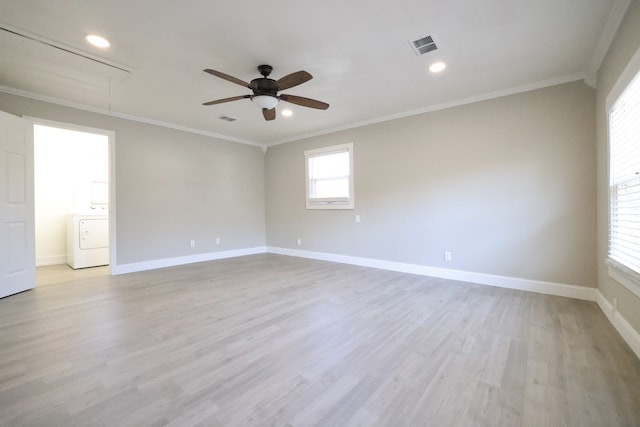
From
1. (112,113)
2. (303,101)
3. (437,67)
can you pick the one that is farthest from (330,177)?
(112,113)

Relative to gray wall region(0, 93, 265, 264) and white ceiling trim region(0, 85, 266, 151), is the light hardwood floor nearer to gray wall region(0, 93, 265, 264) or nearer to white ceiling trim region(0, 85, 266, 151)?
gray wall region(0, 93, 265, 264)

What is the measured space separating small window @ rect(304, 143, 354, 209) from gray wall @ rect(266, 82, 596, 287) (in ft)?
0.59

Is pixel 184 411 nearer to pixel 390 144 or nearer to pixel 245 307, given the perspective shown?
pixel 245 307

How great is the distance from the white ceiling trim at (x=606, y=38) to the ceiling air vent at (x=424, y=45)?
4.22 ft

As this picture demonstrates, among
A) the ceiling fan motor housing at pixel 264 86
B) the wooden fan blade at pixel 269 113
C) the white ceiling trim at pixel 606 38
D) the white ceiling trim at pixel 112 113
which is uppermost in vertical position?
the white ceiling trim at pixel 112 113

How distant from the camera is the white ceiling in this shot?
216 cm

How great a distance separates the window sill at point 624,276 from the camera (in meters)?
1.99

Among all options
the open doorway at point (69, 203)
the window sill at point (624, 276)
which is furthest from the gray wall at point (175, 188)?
the window sill at point (624, 276)

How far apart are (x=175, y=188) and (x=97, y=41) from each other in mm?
2970

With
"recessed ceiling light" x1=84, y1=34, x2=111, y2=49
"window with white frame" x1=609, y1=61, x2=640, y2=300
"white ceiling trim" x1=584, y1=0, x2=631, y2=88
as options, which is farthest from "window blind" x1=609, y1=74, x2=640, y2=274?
"recessed ceiling light" x1=84, y1=34, x2=111, y2=49

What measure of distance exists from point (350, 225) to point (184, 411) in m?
4.14

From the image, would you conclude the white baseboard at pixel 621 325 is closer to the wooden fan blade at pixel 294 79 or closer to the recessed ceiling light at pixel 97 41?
the wooden fan blade at pixel 294 79

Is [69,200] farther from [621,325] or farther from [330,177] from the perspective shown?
[621,325]

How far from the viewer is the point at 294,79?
258 centimetres
